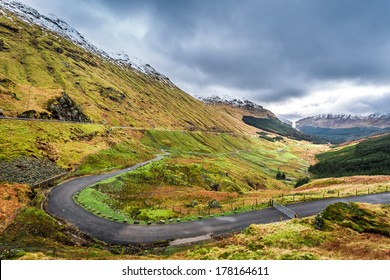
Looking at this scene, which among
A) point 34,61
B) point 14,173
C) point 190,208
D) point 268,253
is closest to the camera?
point 268,253

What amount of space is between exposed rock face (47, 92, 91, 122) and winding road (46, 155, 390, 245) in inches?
2968

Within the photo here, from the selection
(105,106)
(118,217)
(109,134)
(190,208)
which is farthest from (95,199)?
(105,106)

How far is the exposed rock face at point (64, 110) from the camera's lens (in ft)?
368

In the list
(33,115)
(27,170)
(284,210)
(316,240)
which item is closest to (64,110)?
(33,115)

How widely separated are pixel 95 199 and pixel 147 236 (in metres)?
21.0

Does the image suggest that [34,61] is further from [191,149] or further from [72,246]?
[72,246]

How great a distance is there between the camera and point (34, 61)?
198m

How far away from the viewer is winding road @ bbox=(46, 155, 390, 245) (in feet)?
112

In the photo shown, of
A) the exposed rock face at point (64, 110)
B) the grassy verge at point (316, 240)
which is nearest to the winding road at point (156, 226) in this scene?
the grassy verge at point (316, 240)

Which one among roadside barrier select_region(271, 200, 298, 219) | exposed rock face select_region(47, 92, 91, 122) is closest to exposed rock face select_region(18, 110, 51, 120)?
exposed rock face select_region(47, 92, 91, 122)

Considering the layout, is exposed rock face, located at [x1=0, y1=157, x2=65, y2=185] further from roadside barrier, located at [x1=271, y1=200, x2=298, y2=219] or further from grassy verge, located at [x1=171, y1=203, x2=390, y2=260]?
roadside barrier, located at [x1=271, y1=200, x2=298, y2=219]

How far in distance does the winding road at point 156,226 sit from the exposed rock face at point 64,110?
75399mm

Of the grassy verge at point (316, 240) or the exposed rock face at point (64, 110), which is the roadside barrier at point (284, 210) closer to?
the grassy verge at point (316, 240)

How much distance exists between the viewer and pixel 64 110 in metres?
120
